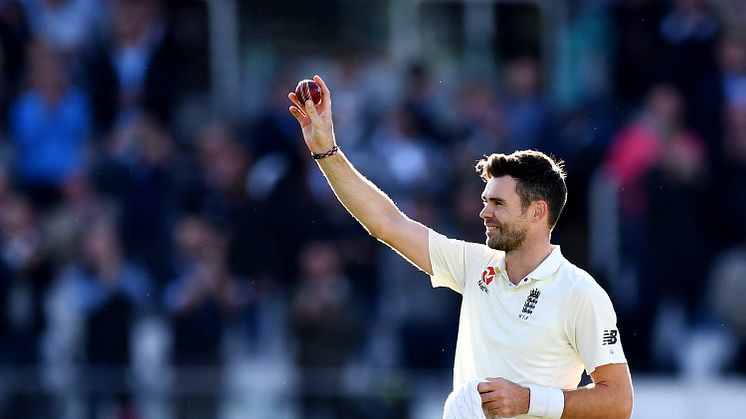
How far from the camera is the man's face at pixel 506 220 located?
6105 mm

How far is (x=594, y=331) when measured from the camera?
5.86 meters

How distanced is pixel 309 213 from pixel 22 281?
253cm

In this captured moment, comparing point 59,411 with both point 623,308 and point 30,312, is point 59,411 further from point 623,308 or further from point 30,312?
point 623,308

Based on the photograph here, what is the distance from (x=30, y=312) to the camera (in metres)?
12.2

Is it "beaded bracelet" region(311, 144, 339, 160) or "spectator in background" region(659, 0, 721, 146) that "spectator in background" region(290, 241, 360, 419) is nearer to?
"spectator in background" region(659, 0, 721, 146)

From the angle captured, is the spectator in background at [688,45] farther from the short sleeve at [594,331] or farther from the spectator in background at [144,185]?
the short sleeve at [594,331]

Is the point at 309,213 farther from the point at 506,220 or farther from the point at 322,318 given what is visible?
the point at 506,220

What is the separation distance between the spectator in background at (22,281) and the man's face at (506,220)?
6.71 meters

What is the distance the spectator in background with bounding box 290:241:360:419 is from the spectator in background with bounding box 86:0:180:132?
7.66ft

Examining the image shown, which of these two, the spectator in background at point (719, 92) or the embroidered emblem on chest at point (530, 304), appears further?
the spectator in background at point (719, 92)

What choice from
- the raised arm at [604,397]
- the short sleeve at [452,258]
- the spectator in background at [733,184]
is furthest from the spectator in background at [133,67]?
the raised arm at [604,397]

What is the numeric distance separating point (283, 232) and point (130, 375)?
180 centimetres

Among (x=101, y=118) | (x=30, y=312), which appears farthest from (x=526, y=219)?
(x=101, y=118)

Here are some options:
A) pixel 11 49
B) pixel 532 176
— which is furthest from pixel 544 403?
pixel 11 49
